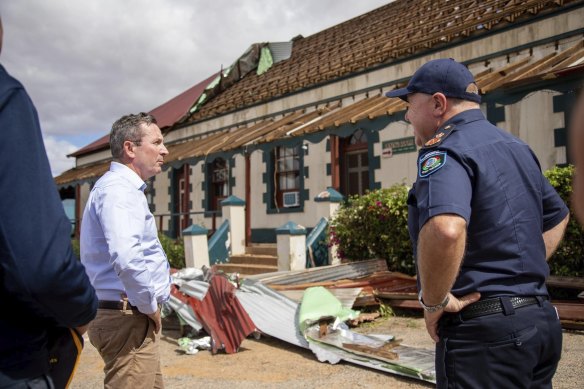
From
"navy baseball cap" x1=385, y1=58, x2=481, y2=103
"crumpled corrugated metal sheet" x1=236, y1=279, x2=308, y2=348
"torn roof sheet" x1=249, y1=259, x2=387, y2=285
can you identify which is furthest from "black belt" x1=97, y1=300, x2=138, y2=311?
"torn roof sheet" x1=249, y1=259, x2=387, y2=285

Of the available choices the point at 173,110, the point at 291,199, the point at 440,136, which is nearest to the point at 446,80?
the point at 440,136

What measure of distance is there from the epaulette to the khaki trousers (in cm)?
174

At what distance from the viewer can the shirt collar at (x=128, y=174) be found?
275 centimetres

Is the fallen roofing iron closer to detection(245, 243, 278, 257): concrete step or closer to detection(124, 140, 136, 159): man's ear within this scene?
detection(124, 140, 136, 159): man's ear

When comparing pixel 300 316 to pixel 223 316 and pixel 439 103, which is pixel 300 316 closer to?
pixel 223 316

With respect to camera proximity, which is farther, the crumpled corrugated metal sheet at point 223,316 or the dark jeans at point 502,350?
the crumpled corrugated metal sheet at point 223,316

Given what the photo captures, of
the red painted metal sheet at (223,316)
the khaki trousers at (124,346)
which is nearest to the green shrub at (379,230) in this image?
the red painted metal sheet at (223,316)

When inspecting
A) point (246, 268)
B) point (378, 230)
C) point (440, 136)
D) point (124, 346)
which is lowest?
point (246, 268)

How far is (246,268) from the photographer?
36.9 feet

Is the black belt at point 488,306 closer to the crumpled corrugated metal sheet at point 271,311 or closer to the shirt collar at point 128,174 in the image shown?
the shirt collar at point 128,174

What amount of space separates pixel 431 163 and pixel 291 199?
37.0ft

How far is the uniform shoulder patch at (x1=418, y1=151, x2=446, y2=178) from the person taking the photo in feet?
6.12

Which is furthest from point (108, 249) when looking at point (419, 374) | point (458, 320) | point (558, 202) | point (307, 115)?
point (307, 115)

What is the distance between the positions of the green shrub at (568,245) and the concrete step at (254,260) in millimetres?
5883
